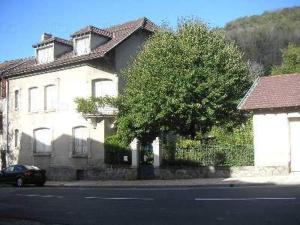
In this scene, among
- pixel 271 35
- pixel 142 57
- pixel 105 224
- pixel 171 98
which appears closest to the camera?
pixel 105 224

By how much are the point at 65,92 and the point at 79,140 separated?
3.54 m

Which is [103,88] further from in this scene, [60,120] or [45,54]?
[45,54]

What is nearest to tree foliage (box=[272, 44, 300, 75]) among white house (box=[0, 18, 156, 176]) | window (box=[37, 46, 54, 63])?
white house (box=[0, 18, 156, 176])

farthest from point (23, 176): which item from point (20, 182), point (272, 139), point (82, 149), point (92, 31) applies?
point (272, 139)

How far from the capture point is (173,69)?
2797 cm

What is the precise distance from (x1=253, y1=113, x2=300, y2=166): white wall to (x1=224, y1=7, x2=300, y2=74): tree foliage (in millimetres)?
45617

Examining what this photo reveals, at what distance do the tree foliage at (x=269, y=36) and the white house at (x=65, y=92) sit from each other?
3844 cm

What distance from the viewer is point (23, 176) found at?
28734 millimetres

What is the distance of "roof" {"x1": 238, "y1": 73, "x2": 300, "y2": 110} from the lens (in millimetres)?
24602

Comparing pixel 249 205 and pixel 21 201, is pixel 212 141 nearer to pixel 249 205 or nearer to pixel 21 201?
pixel 21 201

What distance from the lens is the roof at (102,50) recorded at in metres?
32.8

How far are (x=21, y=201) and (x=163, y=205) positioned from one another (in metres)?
6.38

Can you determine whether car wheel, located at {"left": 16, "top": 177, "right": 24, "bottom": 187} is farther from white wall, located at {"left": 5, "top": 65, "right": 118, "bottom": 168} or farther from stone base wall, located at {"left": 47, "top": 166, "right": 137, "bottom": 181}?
white wall, located at {"left": 5, "top": 65, "right": 118, "bottom": 168}

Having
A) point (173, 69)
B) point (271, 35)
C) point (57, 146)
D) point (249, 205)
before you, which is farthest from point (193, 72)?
point (271, 35)
